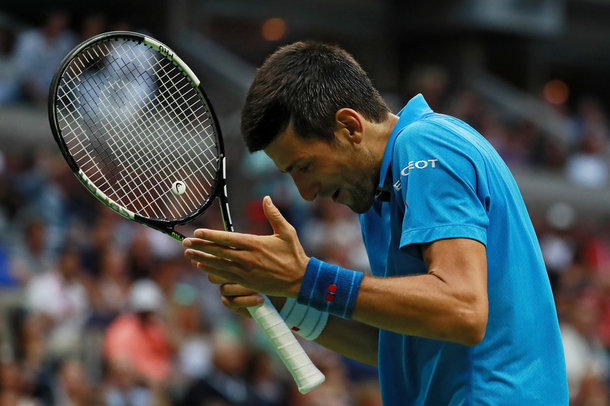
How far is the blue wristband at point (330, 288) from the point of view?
2312 mm

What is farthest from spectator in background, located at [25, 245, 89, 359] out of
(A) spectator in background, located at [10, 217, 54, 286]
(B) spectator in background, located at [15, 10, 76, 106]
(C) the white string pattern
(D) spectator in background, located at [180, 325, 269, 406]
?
(B) spectator in background, located at [15, 10, 76, 106]

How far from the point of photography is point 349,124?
255 centimetres

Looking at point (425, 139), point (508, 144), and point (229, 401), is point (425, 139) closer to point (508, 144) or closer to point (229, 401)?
point (229, 401)

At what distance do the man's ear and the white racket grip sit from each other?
63 centimetres

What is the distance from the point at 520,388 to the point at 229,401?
4293mm

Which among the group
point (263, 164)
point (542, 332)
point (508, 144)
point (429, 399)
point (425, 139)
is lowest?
point (508, 144)

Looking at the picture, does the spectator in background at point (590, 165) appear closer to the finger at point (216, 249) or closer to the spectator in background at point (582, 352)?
the spectator in background at point (582, 352)

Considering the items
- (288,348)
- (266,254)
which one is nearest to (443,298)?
(266,254)

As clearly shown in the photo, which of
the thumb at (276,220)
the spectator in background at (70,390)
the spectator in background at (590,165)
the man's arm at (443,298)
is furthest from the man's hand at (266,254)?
the spectator in background at (590,165)

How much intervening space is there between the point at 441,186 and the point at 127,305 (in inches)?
195

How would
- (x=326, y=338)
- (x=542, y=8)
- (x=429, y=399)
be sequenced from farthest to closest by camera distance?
(x=542, y=8) → (x=326, y=338) → (x=429, y=399)

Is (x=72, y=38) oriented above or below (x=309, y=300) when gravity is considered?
below

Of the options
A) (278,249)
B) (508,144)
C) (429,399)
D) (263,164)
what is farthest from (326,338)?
(508,144)

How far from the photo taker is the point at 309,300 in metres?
2.34
